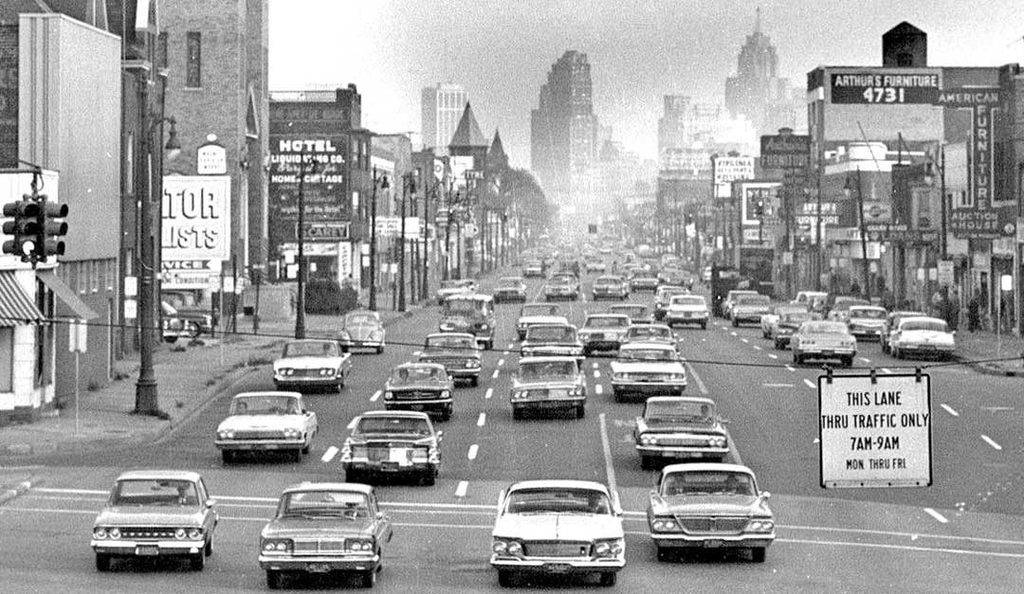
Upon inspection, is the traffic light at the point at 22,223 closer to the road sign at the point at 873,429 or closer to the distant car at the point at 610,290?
the road sign at the point at 873,429

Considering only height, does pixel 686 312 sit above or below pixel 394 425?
above

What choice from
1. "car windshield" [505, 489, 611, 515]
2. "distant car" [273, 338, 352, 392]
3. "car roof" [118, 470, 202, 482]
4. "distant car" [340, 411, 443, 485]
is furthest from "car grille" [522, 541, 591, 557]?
"distant car" [273, 338, 352, 392]

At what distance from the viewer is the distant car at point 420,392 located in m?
50.4

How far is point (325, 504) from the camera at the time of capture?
28.3m

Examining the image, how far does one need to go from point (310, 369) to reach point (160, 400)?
420 centimetres

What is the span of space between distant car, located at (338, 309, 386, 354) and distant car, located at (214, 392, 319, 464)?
28.5 metres

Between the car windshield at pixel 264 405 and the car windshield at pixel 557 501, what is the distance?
587 inches

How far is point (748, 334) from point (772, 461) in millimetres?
45676

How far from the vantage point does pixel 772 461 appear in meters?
44.0

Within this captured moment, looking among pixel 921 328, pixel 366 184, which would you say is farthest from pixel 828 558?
pixel 366 184

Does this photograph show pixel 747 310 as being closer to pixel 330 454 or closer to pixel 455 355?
pixel 455 355

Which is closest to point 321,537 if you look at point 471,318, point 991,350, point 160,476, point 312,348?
point 160,476

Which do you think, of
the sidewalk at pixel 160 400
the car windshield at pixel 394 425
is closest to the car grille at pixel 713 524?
the car windshield at pixel 394 425

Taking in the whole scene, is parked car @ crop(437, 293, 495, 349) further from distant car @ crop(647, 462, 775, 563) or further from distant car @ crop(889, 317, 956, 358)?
distant car @ crop(647, 462, 775, 563)
